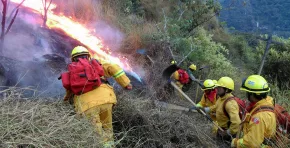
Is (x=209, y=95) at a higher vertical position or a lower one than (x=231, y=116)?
lower

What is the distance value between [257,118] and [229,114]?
1587 millimetres

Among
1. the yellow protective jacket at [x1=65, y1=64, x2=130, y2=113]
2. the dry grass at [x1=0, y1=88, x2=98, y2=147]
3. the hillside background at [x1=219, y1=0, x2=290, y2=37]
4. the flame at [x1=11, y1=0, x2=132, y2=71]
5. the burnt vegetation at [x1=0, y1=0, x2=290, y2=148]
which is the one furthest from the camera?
the hillside background at [x1=219, y1=0, x2=290, y2=37]

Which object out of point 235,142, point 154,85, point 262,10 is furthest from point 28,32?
point 262,10

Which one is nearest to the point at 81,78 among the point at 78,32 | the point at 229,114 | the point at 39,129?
the point at 39,129

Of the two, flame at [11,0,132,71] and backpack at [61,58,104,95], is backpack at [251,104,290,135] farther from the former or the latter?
flame at [11,0,132,71]

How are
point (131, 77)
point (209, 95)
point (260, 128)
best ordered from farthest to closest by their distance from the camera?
point (131, 77) → point (209, 95) → point (260, 128)

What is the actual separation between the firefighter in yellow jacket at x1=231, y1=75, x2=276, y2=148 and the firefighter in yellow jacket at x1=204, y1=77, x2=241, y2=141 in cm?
98

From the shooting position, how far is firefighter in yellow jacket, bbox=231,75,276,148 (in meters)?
4.11

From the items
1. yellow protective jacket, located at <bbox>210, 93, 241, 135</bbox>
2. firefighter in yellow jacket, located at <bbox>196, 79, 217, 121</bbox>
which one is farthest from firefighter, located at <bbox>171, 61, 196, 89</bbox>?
yellow protective jacket, located at <bbox>210, 93, 241, 135</bbox>

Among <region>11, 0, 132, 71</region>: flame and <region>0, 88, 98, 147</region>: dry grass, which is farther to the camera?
<region>11, 0, 132, 71</region>: flame

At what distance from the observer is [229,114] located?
572 centimetres

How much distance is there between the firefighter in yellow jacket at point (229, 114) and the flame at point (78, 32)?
445 cm

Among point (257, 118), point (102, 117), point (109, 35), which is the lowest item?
point (109, 35)

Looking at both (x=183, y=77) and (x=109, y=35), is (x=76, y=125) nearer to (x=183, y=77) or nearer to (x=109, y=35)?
(x=183, y=77)
